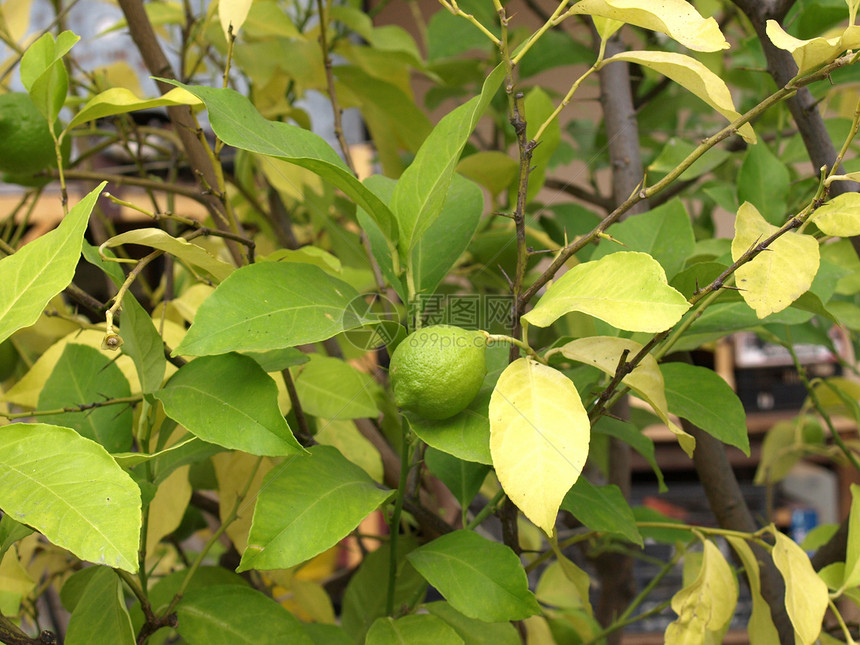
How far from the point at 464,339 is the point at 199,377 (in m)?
0.11

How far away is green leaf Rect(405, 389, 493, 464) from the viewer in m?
0.26

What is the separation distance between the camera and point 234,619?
0.32 meters

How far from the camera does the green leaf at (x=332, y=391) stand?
1.28 feet

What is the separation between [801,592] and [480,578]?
5.8 inches

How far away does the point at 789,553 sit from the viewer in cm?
34

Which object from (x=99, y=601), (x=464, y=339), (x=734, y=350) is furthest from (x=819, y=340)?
(x=734, y=350)

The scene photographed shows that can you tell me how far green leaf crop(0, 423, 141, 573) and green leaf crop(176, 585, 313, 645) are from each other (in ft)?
0.41

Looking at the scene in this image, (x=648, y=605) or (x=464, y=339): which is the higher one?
(x=464, y=339)

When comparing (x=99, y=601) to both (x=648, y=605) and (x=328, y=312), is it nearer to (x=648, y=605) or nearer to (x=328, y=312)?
(x=328, y=312)

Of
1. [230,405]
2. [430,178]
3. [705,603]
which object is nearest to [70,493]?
[230,405]

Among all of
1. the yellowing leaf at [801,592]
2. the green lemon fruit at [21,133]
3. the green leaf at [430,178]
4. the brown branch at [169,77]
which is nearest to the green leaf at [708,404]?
the yellowing leaf at [801,592]

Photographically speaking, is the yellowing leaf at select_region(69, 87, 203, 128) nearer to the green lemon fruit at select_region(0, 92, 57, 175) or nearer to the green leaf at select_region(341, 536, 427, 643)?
the green lemon fruit at select_region(0, 92, 57, 175)

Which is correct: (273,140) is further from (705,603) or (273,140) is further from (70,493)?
(705,603)

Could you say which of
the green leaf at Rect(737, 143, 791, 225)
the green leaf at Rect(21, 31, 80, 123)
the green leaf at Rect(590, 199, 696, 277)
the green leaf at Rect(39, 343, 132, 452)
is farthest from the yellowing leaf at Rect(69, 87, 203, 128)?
the green leaf at Rect(737, 143, 791, 225)
